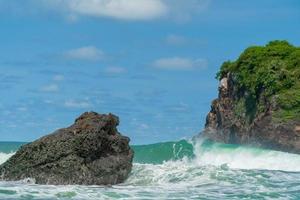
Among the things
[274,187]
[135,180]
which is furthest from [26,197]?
[274,187]

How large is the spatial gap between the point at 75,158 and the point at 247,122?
111 feet

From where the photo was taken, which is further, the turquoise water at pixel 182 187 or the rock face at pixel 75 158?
the rock face at pixel 75 158

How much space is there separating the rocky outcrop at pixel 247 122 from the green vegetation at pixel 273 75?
31cm

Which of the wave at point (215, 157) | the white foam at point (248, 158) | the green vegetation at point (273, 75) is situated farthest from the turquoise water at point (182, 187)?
the green vegetation at point (273, 75)

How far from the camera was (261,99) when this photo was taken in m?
48.5

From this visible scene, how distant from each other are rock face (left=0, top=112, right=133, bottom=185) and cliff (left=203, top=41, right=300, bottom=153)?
25.6m

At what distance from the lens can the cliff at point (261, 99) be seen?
44406 millimetres

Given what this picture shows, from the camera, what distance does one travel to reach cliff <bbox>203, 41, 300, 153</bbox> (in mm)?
44406

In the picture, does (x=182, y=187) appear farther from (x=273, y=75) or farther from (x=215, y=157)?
(x=273, y=75)

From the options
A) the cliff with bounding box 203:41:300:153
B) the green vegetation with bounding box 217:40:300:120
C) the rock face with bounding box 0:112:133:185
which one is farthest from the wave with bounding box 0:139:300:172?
the rock face with bounding box 0:112:133:185

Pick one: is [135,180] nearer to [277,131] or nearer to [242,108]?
[277,131]

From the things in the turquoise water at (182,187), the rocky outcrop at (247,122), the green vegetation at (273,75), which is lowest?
the turquoise water at (182,187)

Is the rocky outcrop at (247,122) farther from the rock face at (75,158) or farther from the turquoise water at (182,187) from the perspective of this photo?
the rock face at (75,158)

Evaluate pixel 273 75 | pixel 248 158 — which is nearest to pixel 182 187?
pixel 248 158
